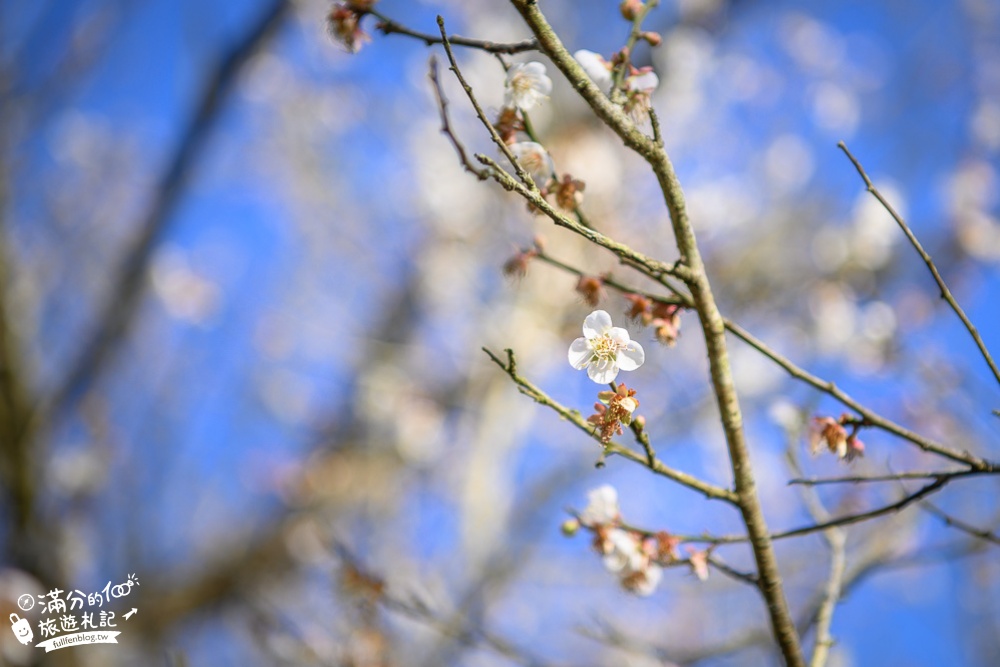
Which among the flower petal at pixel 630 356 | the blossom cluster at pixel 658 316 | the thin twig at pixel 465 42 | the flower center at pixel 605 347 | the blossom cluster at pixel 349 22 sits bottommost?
the flower petal at pixel 630 356

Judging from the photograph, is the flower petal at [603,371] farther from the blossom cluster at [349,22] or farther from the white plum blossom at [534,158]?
the blossom cluster at [349,22]

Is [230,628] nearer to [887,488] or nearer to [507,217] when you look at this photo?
[507,217]

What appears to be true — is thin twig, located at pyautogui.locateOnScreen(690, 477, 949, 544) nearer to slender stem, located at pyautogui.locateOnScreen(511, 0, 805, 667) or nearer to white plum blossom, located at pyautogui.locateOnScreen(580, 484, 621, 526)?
slender stem, located at pyautogui.locateOnScreen(511, 0, 805, 667)

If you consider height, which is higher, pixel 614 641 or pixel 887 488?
pixel 887 488

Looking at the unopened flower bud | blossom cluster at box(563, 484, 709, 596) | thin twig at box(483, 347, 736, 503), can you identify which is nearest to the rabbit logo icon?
blossom cluster at box(563, 484, 709, 596)

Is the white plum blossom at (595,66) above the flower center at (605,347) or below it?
above

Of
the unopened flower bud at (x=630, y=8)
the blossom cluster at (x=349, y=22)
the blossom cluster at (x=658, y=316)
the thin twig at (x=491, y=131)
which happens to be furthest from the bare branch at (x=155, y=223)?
the blossom cluster at (x=658, y=316)

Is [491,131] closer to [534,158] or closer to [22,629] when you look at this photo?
[534,158]

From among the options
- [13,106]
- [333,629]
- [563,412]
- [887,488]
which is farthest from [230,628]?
[563,412]
